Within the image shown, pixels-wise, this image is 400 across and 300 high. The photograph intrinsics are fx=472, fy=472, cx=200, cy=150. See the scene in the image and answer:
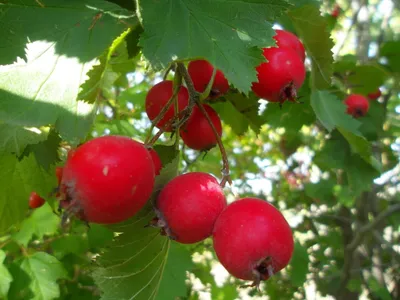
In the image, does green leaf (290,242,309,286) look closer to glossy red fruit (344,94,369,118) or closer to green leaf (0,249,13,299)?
glossy red fruit (344,94,369,118)

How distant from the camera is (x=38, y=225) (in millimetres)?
2160

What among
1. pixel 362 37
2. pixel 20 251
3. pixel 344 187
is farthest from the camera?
pixel 362 37

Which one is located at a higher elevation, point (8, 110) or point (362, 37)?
point (8, 110)

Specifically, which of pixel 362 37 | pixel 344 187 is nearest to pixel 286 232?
pixel 344 187

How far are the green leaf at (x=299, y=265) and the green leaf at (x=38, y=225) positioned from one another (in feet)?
4.39

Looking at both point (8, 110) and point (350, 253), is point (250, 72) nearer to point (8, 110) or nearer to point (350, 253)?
point (8, 110)

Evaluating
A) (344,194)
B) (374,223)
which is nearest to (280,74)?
(374,223)

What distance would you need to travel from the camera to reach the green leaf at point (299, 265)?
8.82 ft

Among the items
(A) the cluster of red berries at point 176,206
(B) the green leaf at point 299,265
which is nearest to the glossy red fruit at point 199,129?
(A) the cluster of red berries at point 176,206

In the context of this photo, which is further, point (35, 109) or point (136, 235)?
point (136, 235)

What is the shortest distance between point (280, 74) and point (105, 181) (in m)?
0.53

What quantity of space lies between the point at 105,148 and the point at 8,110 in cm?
21

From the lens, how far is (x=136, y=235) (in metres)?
1.17

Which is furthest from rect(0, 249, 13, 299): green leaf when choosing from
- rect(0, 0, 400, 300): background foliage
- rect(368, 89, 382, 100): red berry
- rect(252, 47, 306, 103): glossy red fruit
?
rect(368, 89, 382, 100): red berry
